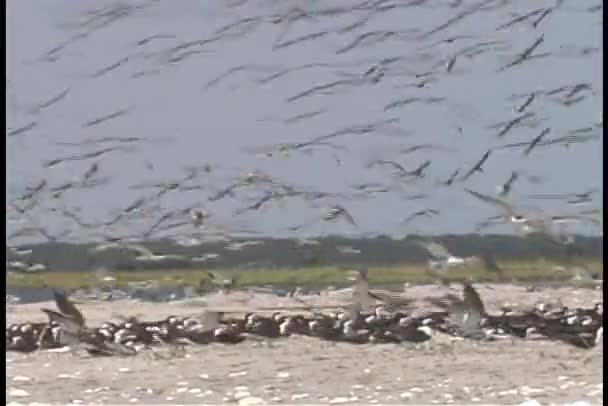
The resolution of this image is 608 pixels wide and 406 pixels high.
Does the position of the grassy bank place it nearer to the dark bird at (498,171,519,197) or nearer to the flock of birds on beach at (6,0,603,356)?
the flock of birds on beach at (6,0,603,356)

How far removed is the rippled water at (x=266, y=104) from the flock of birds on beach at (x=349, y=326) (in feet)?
0.74

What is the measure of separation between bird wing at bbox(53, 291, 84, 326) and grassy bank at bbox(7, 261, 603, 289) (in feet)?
0.09

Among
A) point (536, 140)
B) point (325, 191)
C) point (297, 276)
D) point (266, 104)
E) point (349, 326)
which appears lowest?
point (349, 326)

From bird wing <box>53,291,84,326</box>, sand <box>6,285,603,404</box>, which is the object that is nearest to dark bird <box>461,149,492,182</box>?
sand <box>6,285,603,404</box>

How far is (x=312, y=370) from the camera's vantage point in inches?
86.4

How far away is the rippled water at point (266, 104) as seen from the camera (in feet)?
7.14

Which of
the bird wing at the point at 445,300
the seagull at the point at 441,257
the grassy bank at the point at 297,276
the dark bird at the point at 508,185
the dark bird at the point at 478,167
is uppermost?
the dark bird at the point at 478,167

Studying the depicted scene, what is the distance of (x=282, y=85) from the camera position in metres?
2.19

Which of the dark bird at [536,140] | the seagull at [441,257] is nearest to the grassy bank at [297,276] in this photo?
the seagull at [441,257]

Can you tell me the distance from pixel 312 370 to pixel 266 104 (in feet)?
2.41

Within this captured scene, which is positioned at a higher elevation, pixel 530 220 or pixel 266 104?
pixel 266 104

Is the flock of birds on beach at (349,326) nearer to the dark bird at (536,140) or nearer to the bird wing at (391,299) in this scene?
the bird wing at (391,299)

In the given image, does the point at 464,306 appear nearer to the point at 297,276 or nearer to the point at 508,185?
the point at 508,185

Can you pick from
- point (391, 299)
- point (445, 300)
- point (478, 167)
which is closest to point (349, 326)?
point (391, 299)
